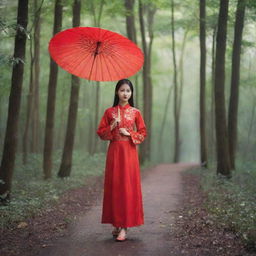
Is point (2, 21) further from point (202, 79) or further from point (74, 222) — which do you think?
point (202, 79)

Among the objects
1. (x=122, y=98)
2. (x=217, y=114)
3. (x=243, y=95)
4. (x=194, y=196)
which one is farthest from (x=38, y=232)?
(x=243, y=95)

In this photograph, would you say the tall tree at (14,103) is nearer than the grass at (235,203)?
No

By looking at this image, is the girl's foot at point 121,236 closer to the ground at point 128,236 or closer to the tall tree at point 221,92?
the ground at point 128,236

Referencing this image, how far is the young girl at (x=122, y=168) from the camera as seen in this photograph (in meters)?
5.70

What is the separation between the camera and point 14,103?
7.71 m

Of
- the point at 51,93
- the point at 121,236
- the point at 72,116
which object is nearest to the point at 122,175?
the point at 121,236

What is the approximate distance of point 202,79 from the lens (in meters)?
17.5

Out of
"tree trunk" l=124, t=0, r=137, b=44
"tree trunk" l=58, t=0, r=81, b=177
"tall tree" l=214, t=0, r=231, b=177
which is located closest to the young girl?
"tall tree" l=214, t=0, r=231, b=177

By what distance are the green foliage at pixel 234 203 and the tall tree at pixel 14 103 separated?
4.52m

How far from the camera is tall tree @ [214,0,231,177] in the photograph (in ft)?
37.4

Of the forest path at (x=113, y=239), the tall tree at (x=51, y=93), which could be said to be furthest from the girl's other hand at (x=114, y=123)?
the tall tree at (x=51, y=93)

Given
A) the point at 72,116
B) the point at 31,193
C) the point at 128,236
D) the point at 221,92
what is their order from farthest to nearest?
the point at 72,116, the point at 221,92, the point at 31,193, the point at 128,236

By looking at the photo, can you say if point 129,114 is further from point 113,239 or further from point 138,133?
point 113,239

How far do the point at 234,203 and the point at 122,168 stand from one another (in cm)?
344
